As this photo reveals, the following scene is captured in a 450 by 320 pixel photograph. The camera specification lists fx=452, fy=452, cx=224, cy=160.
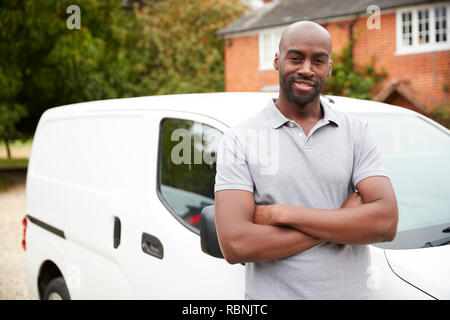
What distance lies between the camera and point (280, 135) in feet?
5.72

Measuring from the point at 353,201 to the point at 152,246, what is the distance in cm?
132

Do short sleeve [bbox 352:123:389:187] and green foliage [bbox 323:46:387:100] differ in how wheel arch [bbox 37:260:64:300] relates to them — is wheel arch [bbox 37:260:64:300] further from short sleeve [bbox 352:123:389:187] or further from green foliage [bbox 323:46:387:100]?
green foliage [bbox 323:46:387:100]

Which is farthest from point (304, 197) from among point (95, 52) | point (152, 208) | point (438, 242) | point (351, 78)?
point (351, 78)

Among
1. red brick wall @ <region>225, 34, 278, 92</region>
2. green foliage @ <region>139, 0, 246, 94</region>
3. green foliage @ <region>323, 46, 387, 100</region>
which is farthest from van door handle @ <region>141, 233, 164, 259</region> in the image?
green foliage @ <region>139, 0, 246, 94</region>

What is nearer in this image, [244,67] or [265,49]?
[265,49]

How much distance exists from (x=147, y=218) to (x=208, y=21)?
25.1 m

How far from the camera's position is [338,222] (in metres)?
1.63

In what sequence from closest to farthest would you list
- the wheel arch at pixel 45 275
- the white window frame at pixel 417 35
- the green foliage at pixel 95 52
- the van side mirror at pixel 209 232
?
the van side mirror at pixel 209 232 → the wheel arch at pixel 45 275 → the green foliage at pixel 95 52 → the white window frame at pixel 417 35

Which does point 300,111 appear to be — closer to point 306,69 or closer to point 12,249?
point 306,69

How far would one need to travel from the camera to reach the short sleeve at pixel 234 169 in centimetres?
170

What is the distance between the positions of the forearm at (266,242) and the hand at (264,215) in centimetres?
2

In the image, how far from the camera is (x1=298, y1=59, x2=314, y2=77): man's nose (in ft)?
5.87

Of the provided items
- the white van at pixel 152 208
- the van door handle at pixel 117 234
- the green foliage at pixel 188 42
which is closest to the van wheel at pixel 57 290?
the white van at pixel 152 208

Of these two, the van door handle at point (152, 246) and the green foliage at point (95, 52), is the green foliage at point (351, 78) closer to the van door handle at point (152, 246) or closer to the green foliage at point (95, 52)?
the green foliage at point (95, 52)
